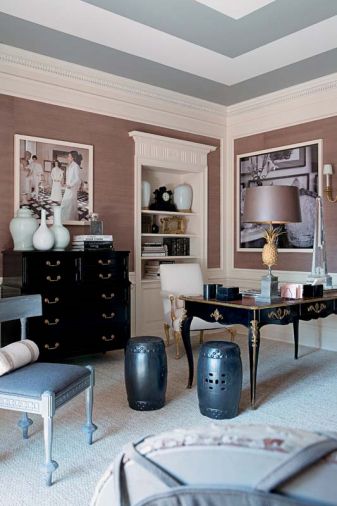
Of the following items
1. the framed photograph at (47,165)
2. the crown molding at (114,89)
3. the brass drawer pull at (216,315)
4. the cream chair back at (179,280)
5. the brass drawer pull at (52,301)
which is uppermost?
the crown molding at (114,89)

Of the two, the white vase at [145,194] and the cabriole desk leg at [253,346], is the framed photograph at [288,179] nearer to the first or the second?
the white vase at [145,194]

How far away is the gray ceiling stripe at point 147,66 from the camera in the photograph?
4059 mm

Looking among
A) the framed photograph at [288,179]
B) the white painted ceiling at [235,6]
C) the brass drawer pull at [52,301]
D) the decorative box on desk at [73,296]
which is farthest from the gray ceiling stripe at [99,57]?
the brass drawer pull at [52,301]

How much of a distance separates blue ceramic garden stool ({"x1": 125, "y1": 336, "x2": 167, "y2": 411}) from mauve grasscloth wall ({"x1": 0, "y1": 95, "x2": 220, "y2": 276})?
1.90 metres

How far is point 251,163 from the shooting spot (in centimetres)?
596

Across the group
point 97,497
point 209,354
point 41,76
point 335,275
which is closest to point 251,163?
point 335,275

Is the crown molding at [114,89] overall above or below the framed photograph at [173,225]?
above

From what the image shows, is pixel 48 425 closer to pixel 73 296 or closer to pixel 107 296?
pixel 73 296

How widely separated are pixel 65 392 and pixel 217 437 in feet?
6.06

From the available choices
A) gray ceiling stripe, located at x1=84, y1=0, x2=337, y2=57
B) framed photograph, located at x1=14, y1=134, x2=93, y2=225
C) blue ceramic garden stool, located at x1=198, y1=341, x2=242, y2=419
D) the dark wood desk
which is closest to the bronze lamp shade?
the dark wood desk

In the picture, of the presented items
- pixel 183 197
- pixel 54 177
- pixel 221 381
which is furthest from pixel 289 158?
pixel 221 381

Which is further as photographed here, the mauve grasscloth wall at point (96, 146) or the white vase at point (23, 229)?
the mauve grasscloth wall at point (96, 146)

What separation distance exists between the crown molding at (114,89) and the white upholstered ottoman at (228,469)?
14.5 feet

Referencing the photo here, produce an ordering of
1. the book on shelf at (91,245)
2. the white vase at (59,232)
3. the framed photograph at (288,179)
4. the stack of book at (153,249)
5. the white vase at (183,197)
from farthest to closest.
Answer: the white vase at (183,197) < the stack of book at (153,249) < the framed photograph at (288,179) < the book on shelf at (91,245) < the white vase at (59,232)
